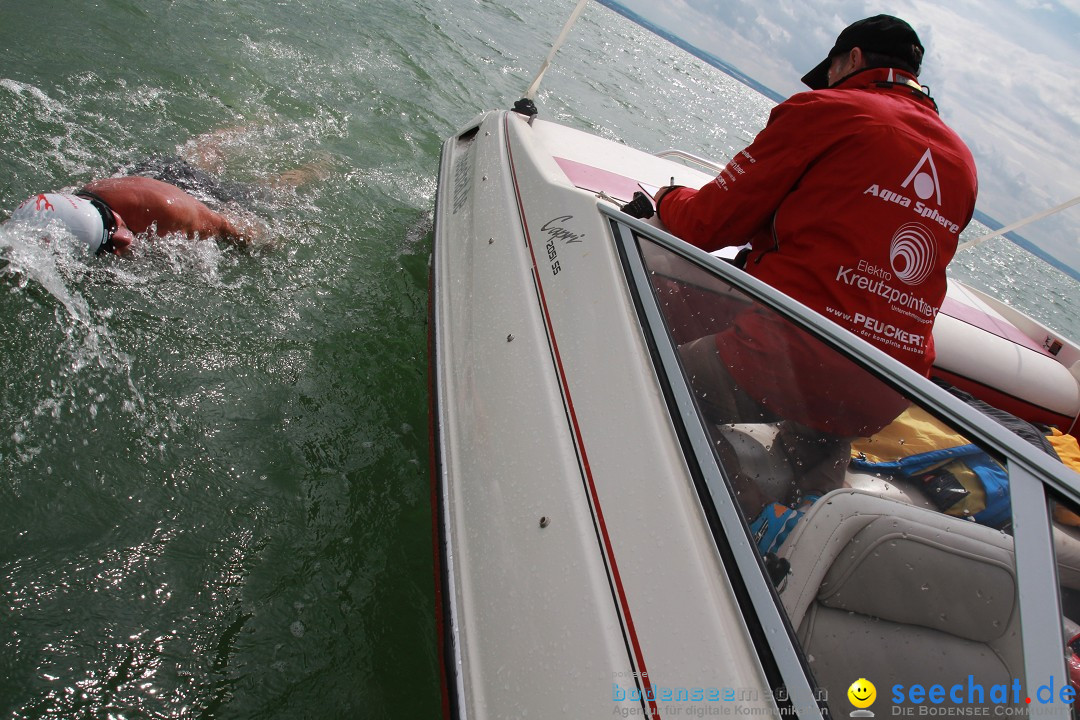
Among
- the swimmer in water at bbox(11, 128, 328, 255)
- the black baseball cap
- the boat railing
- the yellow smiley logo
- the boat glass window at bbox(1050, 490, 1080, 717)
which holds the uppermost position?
the black baseball cap

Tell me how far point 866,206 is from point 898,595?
1.00m

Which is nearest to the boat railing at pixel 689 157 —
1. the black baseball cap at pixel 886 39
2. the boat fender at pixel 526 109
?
the boat fender at pixel 526 109

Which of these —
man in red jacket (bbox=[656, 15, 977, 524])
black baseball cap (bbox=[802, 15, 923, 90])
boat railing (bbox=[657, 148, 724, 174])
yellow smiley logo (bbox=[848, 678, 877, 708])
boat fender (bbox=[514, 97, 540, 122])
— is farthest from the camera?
boat railing (bbox=[657, 148, 724, 174])

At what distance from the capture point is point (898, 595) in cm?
105

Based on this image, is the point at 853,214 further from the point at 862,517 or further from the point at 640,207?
the point at 862,517

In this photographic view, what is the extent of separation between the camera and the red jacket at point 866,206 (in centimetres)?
164

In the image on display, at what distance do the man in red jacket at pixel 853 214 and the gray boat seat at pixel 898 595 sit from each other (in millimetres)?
409

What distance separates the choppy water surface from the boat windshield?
40.5 inches

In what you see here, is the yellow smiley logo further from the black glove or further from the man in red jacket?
the black glove

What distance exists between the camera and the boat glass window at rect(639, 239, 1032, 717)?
0.95 meters

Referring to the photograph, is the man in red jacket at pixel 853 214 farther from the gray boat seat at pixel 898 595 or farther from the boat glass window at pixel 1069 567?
the boat glass window at pixel 1069 567

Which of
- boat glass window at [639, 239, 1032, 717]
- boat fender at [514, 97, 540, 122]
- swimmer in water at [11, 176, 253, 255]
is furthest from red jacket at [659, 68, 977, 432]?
swimmer in water at [11, 176, 253, 255]

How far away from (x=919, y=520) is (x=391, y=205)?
354 cm

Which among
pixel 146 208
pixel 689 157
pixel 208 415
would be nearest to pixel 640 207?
pixel 208 415
